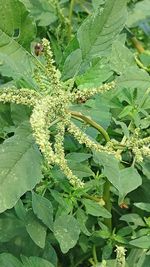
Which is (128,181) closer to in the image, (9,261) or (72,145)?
(72,145)

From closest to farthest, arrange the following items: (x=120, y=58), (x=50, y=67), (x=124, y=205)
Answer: (x=50, y=67), (x=124, y=205), (x=120, y=58)

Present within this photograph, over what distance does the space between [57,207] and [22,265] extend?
0.15 meters

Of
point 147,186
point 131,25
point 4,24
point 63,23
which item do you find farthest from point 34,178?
point 131,25

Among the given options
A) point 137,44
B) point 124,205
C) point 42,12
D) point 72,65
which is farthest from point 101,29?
A: point 137,44

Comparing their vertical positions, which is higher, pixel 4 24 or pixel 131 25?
pixel 4 24

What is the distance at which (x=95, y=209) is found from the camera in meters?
1.32

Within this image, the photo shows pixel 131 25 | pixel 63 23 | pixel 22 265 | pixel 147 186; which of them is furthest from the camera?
pixel 131 25

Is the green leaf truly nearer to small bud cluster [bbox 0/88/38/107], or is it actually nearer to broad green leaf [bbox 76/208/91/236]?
broad green leaf [bbox 76/208/91/236]

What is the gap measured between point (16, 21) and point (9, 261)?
514 mm

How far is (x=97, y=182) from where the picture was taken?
53.7 inches

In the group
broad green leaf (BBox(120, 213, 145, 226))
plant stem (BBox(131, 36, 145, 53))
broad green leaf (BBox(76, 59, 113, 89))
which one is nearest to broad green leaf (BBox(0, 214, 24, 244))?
broad green leaf (BBox(120, 213, 145, 226))

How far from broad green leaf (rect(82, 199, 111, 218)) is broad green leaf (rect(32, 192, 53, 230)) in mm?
104

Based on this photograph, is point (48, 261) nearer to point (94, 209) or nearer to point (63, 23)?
point (94, 209)

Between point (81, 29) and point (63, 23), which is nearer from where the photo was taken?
point (81, 29)
